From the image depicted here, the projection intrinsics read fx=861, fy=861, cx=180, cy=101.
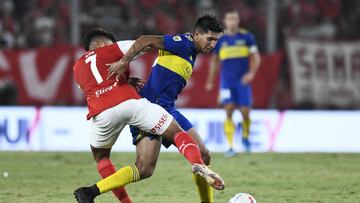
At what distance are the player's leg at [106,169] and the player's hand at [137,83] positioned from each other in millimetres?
662

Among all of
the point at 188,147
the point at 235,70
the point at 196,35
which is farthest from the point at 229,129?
the point at 188,147

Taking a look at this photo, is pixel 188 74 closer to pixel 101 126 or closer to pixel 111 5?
pixel 101 126

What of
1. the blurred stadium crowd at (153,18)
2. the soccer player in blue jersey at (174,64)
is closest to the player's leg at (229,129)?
the blurred stadium crowd at (153,18)

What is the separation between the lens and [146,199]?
8.79m

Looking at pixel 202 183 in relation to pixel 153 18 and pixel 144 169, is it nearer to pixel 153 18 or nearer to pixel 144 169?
pixel 144 169

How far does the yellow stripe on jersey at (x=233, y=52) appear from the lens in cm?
1407

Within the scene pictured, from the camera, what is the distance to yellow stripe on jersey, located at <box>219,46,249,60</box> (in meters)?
14.1

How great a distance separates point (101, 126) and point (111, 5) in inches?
420

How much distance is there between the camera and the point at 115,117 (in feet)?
24.1

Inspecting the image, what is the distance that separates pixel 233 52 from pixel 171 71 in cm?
627

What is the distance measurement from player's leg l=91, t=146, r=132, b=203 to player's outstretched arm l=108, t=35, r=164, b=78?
765mm

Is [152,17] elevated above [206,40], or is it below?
below

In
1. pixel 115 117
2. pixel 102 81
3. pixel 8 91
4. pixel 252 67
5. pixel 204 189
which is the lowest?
pixel 8 91

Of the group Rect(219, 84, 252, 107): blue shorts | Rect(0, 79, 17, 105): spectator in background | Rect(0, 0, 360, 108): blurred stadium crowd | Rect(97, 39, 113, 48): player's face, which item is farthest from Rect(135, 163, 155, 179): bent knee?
Rect(0, 0, 360, 108): blurred stadium crowd
